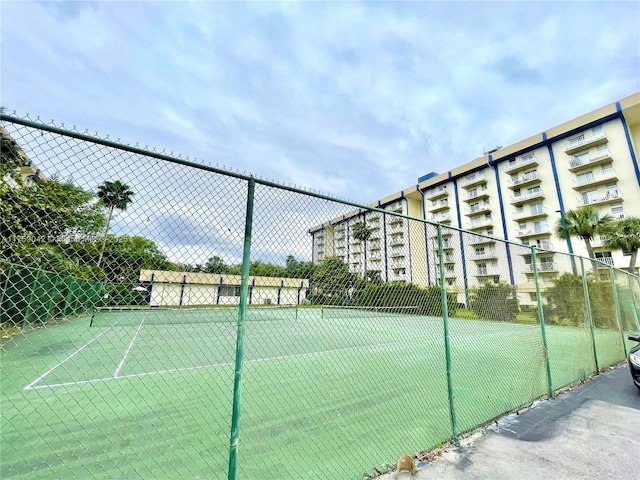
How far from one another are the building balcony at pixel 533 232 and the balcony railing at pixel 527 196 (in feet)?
11.3

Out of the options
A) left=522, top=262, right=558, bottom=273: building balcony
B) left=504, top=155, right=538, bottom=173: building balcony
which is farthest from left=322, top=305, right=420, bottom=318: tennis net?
left=504, top=155, right=538, bottom=173: building balcony

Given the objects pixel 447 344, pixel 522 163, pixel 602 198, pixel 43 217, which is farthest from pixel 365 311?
pixel 522 163

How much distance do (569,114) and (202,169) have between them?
127 ft

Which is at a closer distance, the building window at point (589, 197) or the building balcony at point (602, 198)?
the building balcony at point (602, 198)

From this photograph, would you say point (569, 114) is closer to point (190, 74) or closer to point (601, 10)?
point (601, 10)

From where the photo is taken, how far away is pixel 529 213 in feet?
→ 101

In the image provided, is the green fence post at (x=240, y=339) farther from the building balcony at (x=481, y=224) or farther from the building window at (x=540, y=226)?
the building balcony at (x=481, y=224)

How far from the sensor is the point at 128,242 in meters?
1.80

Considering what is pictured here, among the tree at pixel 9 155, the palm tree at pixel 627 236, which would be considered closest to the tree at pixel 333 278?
the tree at pixel 9 155

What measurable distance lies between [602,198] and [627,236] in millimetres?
8691

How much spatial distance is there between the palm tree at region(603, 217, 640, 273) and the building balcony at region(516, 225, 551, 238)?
935 centimetres

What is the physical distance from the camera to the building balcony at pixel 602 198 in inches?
966

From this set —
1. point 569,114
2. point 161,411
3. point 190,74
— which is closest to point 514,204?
point 569,114

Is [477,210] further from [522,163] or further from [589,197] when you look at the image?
[589,197]
